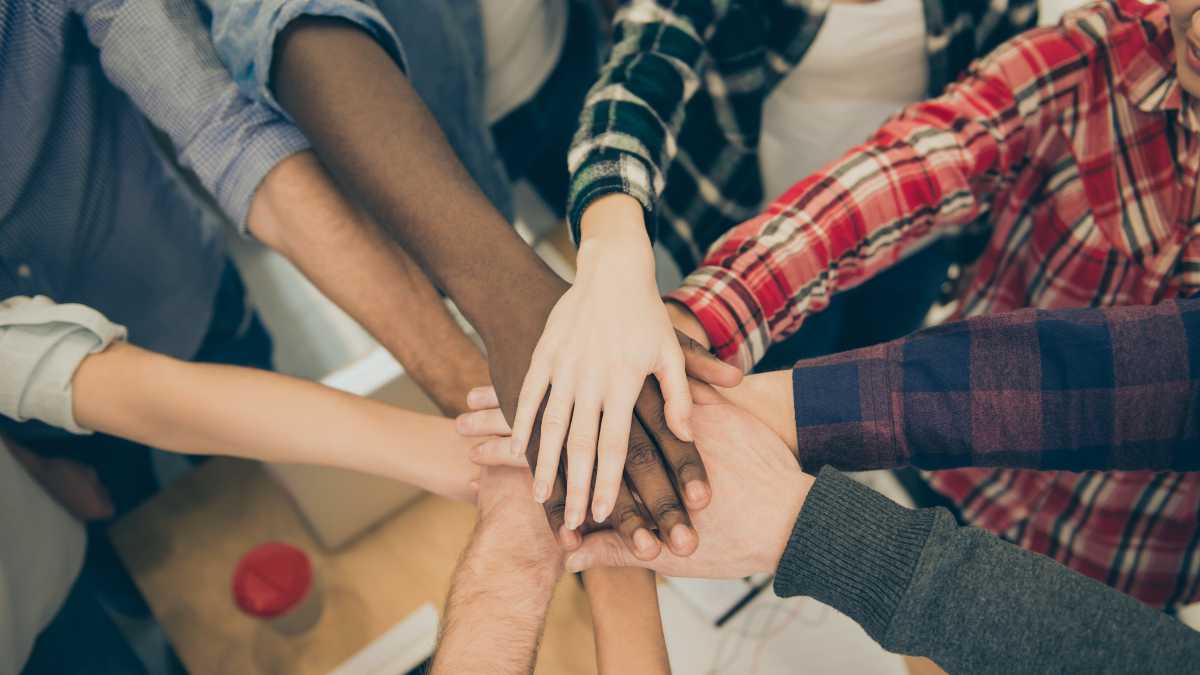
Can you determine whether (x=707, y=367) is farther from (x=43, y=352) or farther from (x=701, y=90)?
(x=43, y=352)

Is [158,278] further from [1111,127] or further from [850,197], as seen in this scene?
[1111,127]

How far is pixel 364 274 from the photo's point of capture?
84cm

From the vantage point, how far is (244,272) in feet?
4.95

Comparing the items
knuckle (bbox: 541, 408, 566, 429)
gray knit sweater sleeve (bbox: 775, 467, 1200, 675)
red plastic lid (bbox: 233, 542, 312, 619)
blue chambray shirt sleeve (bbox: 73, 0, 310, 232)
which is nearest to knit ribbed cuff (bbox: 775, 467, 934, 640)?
gray knit sweater sleeve (bbox: 775, 467, 1200, 675)

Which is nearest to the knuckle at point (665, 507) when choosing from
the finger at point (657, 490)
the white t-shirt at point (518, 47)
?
the finger at point (657, 490)

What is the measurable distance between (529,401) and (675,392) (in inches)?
5.1

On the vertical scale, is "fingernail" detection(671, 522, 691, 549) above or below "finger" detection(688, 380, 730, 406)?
below

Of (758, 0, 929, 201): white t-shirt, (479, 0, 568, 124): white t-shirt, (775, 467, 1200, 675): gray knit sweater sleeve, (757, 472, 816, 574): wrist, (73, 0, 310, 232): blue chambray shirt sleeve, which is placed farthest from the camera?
(479, 0, 568, 124): white t-shirt

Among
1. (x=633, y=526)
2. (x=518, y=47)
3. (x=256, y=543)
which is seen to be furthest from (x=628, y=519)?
(x=518, y=47)

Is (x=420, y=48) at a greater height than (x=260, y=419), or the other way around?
(x=420, y=48)

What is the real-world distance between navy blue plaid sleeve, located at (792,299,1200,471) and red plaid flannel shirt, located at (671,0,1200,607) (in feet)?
0.40

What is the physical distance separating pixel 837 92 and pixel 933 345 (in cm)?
45

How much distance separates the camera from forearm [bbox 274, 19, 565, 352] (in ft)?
2.46

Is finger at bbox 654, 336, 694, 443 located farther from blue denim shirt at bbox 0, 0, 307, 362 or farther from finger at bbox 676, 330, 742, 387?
blue denim shirt at bbox 0, 0, 307, 362
